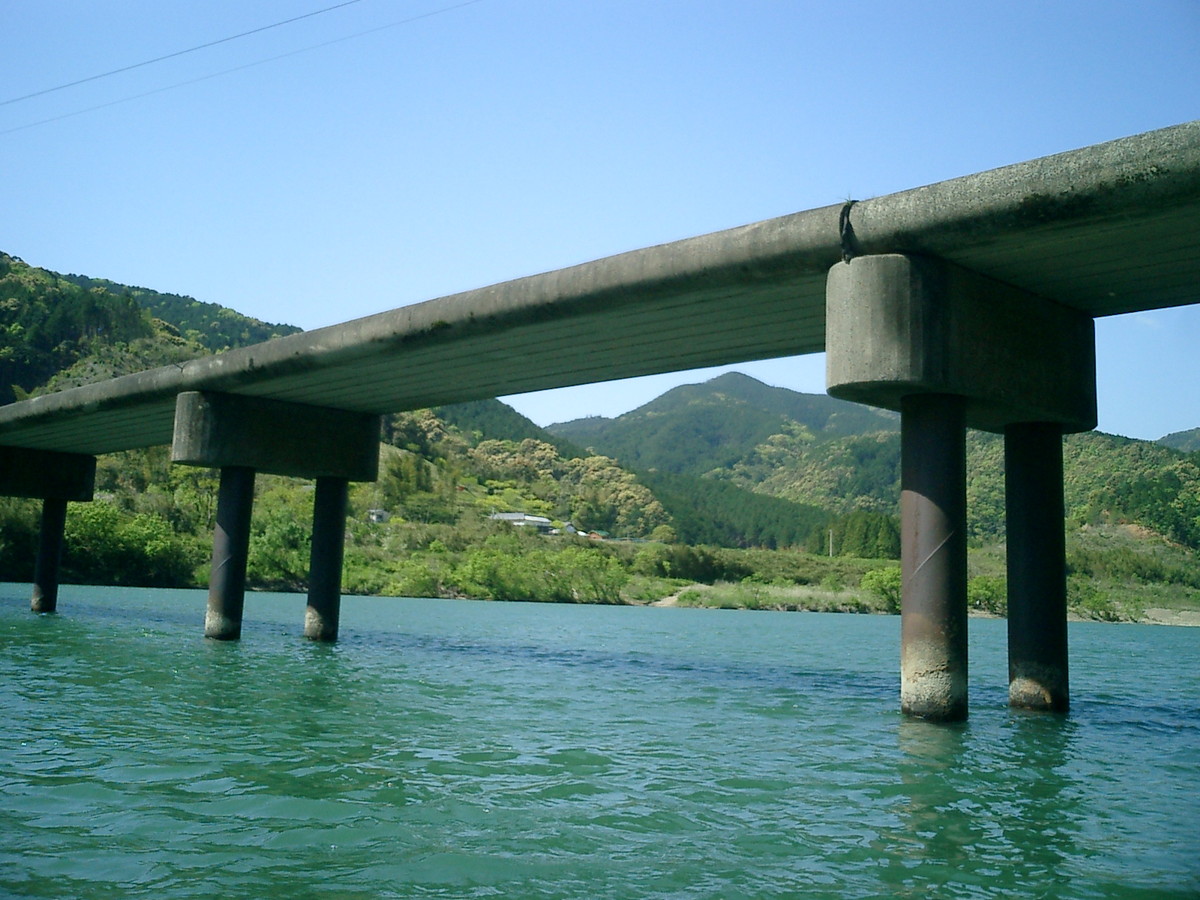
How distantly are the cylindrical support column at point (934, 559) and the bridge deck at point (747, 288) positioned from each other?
78.1 inches

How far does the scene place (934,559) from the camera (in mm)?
13086

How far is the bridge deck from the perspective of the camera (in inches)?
428

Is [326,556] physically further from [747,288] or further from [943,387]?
[943,387]

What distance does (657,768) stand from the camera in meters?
10.7

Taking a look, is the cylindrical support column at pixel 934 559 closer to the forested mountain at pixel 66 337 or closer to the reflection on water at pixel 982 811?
the reflection on water at pixel 982 811

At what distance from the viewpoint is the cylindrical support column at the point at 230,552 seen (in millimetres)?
25203

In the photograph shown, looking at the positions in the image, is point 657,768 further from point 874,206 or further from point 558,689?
point 558,689

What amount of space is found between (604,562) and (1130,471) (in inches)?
2741

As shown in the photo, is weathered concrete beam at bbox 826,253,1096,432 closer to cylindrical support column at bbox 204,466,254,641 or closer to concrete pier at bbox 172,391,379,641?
concrete pier at bbox 172,391,379,641

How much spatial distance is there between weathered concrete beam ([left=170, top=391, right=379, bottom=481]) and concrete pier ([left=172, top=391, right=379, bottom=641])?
0.07ft

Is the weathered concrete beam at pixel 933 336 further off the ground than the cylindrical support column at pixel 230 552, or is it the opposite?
the weathered concrete beam at pixel 933 336

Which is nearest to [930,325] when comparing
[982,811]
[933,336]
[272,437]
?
[933,336]

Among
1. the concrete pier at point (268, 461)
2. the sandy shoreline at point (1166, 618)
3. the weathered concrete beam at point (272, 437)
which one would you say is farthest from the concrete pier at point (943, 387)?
the sandy shoreline at point (1166, 618)

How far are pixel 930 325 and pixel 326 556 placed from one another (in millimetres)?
17732
